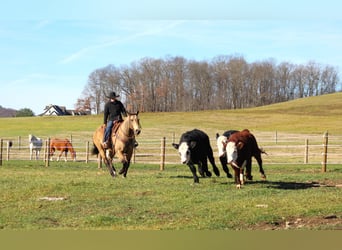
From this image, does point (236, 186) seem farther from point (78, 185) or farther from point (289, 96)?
point (289, 96)

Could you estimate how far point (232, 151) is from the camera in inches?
400

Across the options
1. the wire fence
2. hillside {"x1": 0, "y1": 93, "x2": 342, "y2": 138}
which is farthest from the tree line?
the wire fence

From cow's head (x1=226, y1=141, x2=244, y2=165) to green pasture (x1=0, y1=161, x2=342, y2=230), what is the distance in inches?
24.3

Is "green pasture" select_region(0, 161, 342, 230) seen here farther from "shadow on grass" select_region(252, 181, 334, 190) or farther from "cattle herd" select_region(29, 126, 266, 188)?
"cattle herd" select_region(29, 126, 266, 188)

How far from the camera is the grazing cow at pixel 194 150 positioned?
Answer: 11094 millimetres

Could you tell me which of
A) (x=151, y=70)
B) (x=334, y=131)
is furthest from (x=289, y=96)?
(x=334, y=131)

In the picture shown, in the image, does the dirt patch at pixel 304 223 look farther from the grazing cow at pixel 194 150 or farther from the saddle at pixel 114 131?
the saddle at pixel 114 131

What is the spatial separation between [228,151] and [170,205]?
2.86 m

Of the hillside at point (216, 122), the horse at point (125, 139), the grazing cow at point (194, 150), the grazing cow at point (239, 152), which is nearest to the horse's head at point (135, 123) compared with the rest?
the horse at point (125, 139)

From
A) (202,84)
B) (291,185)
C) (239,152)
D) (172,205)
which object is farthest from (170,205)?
(202,84)

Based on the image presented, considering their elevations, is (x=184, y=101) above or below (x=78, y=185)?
above

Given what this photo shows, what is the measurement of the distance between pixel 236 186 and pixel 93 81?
69297 mm

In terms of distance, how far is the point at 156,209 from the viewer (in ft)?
24.2

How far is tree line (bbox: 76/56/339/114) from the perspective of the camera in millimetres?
78688
